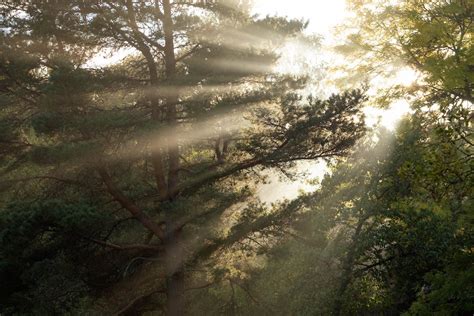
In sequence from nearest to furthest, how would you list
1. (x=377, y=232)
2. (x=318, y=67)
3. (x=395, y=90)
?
(x=377, y=232)
(x=395, y=90)
(x=318, y=67)

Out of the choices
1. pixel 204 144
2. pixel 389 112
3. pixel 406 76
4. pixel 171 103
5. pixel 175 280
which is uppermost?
pixel 406 76

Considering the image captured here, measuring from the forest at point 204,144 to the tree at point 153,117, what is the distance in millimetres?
44

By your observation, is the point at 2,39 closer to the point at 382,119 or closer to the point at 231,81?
the point at 231,81

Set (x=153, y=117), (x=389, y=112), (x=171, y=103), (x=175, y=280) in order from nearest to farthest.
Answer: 1. (x=171, y=103)
2. (x=153, y=117)
3. (x=175, y=280)
4. (x=389, y=112)

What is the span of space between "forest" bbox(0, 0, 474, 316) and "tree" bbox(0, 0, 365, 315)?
0.14 feet

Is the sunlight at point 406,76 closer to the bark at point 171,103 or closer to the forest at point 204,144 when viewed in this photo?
the forest at point 204,144

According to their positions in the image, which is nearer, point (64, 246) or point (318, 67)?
point (64, 246)

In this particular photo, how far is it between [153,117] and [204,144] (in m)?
1.95

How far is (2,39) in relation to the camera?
10.6m

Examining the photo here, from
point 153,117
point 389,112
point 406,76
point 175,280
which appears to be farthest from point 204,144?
point 406,76

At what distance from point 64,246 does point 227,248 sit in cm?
380

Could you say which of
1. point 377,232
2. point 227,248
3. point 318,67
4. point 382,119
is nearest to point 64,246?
point 227,248

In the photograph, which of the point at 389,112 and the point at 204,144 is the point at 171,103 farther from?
the point at 389,112

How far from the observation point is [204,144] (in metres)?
12.7
